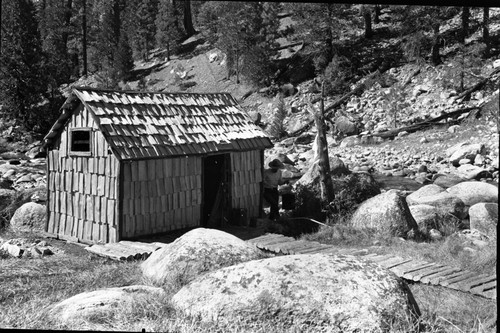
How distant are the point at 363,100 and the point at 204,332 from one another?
2896 centimetres

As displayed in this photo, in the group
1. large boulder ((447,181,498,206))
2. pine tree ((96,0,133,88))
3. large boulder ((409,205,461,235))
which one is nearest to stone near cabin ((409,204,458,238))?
large boulder ((409,205,461,235))

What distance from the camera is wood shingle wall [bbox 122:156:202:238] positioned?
11.3m

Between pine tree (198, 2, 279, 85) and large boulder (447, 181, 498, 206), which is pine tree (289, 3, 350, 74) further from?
large boulder (447, 181, 498, 206)

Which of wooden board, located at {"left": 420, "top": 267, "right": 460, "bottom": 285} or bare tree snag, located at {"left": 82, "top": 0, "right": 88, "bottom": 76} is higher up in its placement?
bare tree snag, located at {"left": 82, "top": 0, "right": 88, "bottom": 76}

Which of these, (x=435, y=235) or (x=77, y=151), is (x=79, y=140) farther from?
(x=435, y=235)

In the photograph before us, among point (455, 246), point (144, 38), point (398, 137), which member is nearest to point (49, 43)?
point (144, 38)

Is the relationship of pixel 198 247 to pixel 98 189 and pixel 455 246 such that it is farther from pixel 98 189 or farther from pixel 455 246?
pixel 455 246

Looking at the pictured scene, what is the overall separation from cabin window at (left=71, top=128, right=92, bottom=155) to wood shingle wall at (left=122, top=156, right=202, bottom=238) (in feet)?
4.31

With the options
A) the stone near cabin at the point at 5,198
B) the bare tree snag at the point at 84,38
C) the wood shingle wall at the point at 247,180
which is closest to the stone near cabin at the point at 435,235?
the wood shingle wall at the point at 247,180

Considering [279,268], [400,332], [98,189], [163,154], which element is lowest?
[400,332]

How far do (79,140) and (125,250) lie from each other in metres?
3.41

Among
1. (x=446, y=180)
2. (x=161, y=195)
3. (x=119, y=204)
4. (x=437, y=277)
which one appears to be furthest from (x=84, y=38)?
(x=437, y=277)

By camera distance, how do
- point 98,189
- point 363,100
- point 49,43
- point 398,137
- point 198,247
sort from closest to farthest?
point 198,247 < point 98,189 < point 398,137 < point 363,100 < point 49,43

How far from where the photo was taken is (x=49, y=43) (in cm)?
4366
